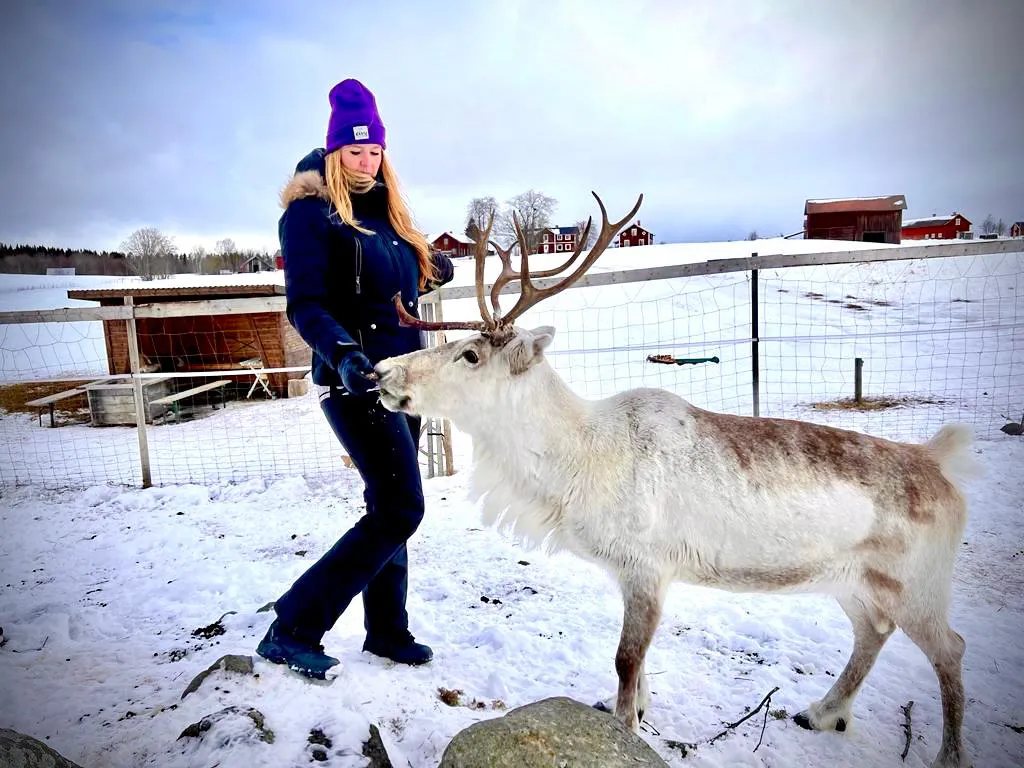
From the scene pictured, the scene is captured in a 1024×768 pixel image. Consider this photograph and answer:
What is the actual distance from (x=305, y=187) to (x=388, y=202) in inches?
15.1

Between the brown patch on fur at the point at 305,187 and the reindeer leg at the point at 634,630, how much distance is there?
6.87 feet

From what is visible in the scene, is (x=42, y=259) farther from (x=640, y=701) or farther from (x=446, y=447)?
(x=446, y=447)

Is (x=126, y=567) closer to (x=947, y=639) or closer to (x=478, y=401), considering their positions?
(x=478, y=401)

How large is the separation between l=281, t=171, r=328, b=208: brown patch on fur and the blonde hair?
37mm

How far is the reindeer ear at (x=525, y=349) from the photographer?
2553mm

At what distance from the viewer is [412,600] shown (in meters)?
3.69

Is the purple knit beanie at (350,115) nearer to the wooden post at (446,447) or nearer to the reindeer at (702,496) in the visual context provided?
the reindeer at (702,496)

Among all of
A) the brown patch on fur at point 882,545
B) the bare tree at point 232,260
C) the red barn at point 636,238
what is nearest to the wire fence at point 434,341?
the brown patch on fur at point 882,545

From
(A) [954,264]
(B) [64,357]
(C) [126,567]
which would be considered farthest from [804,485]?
(A) [954,264]

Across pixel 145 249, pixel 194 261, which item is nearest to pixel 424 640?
pixel 145 249

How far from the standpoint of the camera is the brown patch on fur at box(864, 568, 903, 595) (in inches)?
96.3

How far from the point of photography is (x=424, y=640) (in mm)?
3250

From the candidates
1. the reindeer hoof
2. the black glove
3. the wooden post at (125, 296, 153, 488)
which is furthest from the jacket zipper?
the wooden post at (125, 296, 153, 488)

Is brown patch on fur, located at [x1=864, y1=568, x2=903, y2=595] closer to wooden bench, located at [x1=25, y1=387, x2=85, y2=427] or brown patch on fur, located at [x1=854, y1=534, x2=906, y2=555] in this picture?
brown patch on fur, located at [x1=854, y1=534, x2=906, y2=555]
